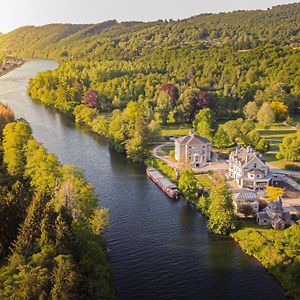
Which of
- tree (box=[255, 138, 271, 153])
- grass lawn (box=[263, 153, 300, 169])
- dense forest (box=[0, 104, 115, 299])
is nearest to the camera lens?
dense forest (box=[0, 104, 115, 299])

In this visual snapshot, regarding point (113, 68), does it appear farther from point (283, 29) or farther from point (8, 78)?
point (283, 29)

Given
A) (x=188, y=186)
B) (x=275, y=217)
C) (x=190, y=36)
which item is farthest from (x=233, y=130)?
(x=190, y=36)

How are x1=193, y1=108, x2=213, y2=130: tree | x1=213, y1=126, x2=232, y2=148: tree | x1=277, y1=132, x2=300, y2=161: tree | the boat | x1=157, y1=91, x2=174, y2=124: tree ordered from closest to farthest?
the boat
x1=277, y1=132, x2=300, y2=161: tree
x1=213, y1=126, x2=232, y2=148: tree
x1=193, y1=108, x2=213, y2=130: tree
x1=157, y1=91, x2=174, y2=124: tree

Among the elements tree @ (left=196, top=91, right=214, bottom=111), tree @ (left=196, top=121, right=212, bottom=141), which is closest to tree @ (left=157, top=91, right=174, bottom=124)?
tree @ (left=196, top=91, right=214, bottom=111)

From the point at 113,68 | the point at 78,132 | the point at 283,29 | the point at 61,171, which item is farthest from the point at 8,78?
the point at 61,171

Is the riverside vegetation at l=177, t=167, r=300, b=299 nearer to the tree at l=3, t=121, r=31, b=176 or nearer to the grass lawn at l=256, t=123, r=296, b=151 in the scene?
the tree at l=3, t=121, r=31, b=176

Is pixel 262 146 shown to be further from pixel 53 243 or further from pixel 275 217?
pixel 53 243
